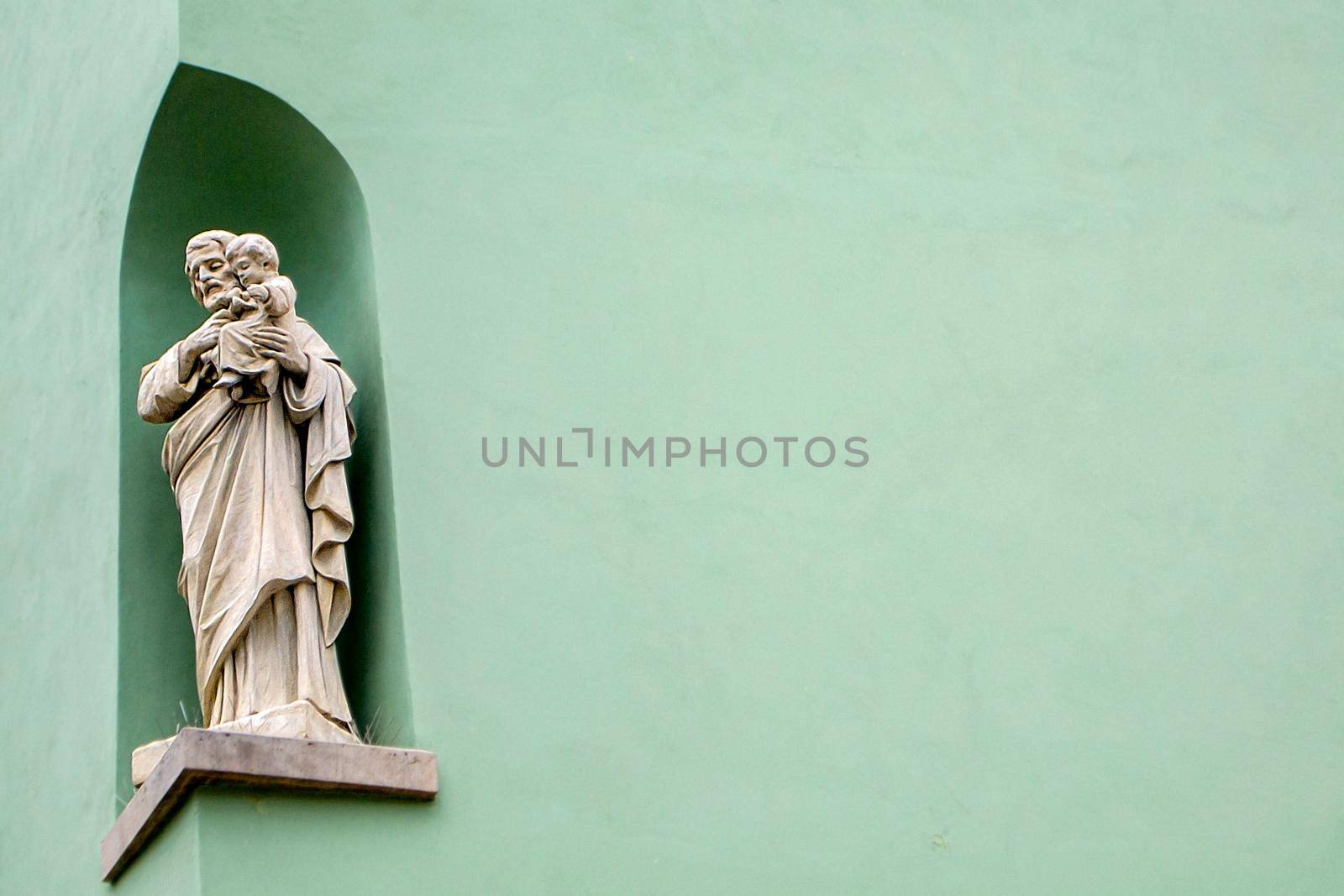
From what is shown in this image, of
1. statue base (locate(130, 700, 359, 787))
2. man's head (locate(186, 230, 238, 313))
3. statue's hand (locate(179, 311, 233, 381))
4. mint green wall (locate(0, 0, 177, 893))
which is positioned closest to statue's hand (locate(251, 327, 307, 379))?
statue's hand (locate(179, 311, 233, 381))

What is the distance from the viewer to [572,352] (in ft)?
26.5

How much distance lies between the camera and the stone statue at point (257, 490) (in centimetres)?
717

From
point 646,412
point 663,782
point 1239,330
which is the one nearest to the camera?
point 663,782

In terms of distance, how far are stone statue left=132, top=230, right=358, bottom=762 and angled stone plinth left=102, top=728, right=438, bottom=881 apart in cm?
14

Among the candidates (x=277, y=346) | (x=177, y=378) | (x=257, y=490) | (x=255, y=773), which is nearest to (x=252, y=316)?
(x=277, y=346)

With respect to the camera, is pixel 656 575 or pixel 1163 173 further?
pixel 1163 173

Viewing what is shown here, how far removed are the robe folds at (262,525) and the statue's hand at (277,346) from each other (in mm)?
76

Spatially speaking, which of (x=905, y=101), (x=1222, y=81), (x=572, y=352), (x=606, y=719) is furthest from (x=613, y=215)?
(x=1222, y=81)

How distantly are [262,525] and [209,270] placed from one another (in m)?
0.95

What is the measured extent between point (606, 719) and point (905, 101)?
9.39 ft

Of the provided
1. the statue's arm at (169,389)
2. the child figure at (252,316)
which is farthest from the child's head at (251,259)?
the statue's arm at (169,389)

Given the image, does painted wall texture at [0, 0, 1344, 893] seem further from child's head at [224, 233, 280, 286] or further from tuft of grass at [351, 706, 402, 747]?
child's head at [224, 233, 280, 286]

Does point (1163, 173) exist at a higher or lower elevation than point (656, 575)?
higher

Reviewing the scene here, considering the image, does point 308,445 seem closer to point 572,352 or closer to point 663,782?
point 572,352
